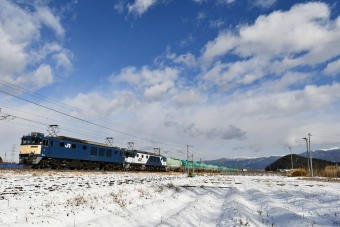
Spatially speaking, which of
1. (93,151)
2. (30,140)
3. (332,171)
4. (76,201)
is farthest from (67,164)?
(332,171)

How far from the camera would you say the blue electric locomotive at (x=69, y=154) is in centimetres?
3534

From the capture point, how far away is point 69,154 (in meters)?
39.5

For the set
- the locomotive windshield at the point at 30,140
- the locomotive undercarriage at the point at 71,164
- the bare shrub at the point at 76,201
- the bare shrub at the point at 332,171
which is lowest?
the bare shrub at the point at 76,201

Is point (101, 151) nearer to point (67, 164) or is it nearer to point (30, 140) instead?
point (67, 164)

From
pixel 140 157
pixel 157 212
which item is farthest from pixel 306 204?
pixel 140 157

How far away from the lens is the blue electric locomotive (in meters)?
35.3

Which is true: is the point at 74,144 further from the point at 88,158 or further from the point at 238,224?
the point at 238,224

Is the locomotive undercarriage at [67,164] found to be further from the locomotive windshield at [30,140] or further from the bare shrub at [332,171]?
the bare shrub at [332,171]

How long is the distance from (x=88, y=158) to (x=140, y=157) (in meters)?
18.8

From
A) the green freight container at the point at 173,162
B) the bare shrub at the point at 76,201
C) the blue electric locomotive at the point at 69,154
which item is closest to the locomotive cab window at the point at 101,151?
the blue electric locomotive at the point at 69,154

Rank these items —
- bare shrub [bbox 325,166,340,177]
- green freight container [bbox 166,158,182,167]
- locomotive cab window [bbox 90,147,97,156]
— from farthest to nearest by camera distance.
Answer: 1. green freight container [bbox 166,158,182,167]
2. bare shrub [bbox 325,166,340,177]
3. locomotive cab window [bbox 90,147,97,156]

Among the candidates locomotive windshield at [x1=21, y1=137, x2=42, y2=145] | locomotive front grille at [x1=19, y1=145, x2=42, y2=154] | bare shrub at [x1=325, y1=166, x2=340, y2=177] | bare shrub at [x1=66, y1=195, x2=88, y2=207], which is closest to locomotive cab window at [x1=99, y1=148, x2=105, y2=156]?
locomotive windshield at [x1=21, y1=137, x2=42, y2=145]

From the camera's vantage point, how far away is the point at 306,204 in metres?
14.3

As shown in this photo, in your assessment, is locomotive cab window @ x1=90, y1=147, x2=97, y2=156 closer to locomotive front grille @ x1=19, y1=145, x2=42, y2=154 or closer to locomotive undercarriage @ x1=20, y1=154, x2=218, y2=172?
locomotive undercarriage @ x1=20, y1=154, x2=218, y2=172
